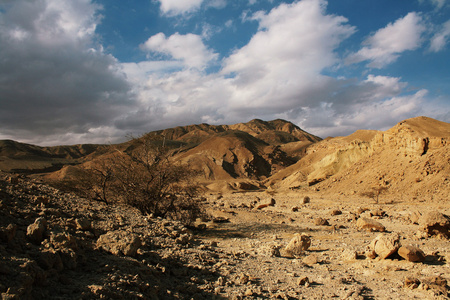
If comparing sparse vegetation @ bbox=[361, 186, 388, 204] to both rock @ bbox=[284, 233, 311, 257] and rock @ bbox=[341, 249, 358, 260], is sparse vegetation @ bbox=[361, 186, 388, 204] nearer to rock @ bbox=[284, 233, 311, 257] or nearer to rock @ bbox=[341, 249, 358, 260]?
rock @ bbox=[284, 233, 311, 257]

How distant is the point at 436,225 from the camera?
9133 mm

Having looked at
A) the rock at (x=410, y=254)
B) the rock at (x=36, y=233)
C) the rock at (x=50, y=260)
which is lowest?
the rock at (x=410, y=254)

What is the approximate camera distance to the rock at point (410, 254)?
22.2 ft

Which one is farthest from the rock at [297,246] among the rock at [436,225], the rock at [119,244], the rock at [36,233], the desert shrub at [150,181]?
the rock at [36,233]

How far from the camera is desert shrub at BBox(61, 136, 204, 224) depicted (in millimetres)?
12242

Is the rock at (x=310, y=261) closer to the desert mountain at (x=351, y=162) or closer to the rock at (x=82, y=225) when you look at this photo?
the rock at (x=82, y=225)

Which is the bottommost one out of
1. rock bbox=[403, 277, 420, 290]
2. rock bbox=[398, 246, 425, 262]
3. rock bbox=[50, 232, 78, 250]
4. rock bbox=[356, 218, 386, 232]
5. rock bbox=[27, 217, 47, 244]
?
rock bbox=[356, 218, 386, 232]

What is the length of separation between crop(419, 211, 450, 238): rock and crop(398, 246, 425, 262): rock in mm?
2904

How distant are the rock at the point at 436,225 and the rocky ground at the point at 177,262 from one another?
0.03 m

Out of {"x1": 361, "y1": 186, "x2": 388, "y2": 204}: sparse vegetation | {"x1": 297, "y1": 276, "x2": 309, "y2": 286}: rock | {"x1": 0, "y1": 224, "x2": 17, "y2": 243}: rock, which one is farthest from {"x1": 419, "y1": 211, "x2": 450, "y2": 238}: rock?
{"x1": 361, "y1": 186, "x2": 388, "y2": 204}: sparse vegetation

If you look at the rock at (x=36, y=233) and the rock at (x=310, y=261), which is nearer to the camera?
the rock at (x=36, y=233)

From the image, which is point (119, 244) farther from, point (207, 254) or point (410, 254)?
point (410, 254)

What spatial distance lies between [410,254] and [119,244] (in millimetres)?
6523

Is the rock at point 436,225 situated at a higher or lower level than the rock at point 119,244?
lower
